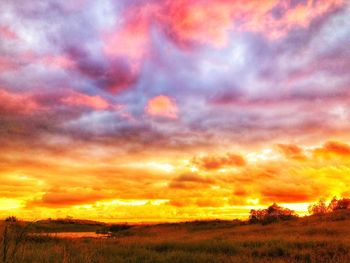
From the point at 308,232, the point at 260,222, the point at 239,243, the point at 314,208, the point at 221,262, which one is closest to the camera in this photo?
the point at 221,262

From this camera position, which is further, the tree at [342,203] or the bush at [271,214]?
the tree at [342,203]

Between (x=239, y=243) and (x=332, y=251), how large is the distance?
5680 mm

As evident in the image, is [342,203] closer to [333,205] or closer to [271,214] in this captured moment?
[333,205]

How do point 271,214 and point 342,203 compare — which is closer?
point 271,214

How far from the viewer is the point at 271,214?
1921 inches

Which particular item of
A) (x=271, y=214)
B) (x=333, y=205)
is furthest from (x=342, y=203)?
(x=271, y=214)

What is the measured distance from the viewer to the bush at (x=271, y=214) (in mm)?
45906

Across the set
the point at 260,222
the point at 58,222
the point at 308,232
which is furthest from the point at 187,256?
the point at 58,222

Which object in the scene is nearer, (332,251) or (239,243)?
(332,251)

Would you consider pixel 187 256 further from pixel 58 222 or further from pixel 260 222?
pixel 58 222

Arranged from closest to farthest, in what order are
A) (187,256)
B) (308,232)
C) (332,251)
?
1. (187,256)
2. (332,251)
3. (308,232)

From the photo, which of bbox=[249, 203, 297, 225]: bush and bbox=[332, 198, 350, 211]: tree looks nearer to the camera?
bbox=[249, 203, 297, 225]: bush

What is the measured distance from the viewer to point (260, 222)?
4588cm

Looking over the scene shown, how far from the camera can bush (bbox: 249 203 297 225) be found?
1807 inches
